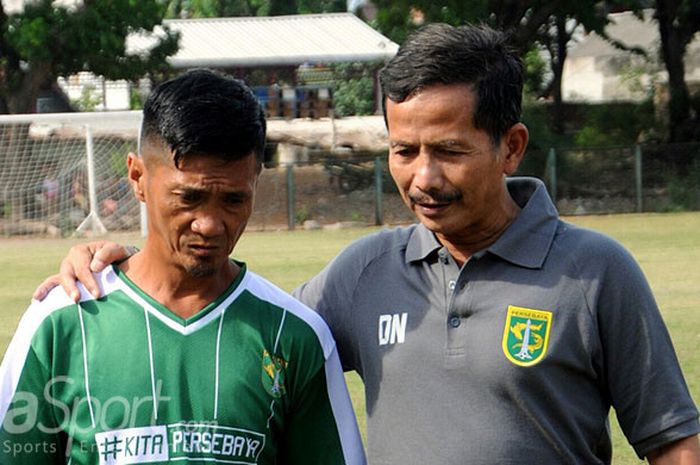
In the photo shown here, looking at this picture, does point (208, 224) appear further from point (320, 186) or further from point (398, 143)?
point (320, 186)

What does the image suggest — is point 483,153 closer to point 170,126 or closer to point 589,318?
point 589,318

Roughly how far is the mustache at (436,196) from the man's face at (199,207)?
391 millimetres

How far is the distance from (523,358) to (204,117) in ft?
2.92

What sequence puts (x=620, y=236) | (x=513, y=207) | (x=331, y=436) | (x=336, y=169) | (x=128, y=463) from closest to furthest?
1. (x=128, y=463)
2. (x=331, y=436)
3. (x=513, y=207)
4. (x=620, y=236)
5. (x=336, y=169)

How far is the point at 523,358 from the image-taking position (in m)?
2.77

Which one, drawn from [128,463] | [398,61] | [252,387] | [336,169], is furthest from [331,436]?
[336,169]

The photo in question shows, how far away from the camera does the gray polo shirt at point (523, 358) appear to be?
9.09ft

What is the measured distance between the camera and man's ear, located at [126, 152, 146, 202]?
9.11ft

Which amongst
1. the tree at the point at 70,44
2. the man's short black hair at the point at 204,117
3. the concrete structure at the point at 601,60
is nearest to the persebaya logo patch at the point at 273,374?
the man's short black hair at the point at 204,117

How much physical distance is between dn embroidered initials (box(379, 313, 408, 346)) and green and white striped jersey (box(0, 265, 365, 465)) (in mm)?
208

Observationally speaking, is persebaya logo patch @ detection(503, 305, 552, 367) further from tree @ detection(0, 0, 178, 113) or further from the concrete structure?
the concrete structure

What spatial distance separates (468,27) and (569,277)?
65cm

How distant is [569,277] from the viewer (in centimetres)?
282

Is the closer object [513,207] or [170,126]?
[170,126]
